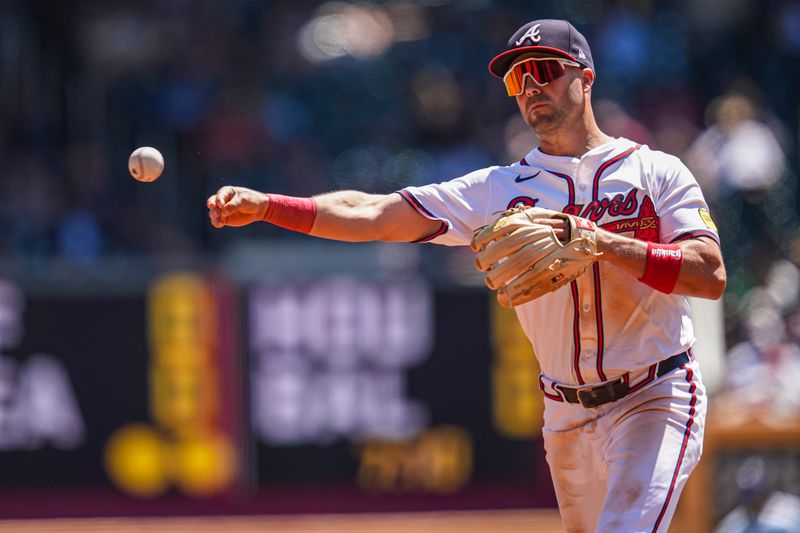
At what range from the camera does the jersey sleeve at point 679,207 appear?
4645 mm

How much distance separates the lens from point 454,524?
37.1 feet

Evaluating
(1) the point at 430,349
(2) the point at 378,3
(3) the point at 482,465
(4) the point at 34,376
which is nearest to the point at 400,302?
(1) the point at 430,349

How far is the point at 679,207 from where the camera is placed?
4703mm

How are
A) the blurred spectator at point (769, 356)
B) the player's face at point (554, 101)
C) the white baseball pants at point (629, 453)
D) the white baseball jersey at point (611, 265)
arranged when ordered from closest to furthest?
the white baseball pants at point (629, 453) → the white baseball jersey at point (611, 265) → the player's face at point (554, 101) → the blurred spectator at point (769, 356)

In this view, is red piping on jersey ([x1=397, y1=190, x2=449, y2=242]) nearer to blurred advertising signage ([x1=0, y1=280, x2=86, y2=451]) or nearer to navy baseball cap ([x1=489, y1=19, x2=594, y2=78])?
navy baseball cap ([x1=489, y1=19, x2=594, y2=78])

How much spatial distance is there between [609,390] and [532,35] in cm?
130

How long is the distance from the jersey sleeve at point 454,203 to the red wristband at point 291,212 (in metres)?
0.35

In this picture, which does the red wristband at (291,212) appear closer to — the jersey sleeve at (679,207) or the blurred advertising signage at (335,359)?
the jersey sleeve at (679,207)

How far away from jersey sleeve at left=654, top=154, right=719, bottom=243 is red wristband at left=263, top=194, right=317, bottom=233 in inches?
49.3

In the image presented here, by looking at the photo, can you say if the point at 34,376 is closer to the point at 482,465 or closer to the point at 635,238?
the point at 482,465

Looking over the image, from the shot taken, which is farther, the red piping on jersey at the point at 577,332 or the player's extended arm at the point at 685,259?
the red piping on jersey at the point at 577,332

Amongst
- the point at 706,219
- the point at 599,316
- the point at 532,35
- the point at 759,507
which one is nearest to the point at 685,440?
the point at 599,316

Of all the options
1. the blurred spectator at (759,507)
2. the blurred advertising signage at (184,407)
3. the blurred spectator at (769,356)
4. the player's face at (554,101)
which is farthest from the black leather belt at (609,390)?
the blurred advertising signage at (184,407)

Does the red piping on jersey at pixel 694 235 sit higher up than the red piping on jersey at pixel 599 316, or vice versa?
the red piping on jersey at pixel 694 235
